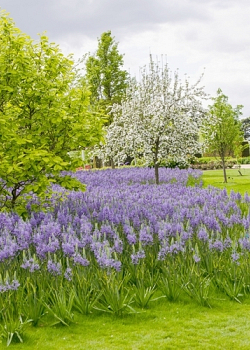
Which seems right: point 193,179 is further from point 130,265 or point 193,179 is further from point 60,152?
point 130,265

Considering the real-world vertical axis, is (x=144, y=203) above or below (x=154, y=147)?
below

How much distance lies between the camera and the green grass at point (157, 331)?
187 inches

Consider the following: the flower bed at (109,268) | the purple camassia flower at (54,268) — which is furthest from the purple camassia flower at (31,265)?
the purple camassia flower at (54,268)

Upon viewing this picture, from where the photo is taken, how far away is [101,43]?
1348 inches

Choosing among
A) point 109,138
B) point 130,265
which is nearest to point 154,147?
point 109,138

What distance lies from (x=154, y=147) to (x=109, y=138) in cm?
674

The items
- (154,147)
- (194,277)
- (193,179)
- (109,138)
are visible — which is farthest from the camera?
(109,138)

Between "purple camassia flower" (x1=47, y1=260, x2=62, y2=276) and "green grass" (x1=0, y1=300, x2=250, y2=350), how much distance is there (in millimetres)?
600

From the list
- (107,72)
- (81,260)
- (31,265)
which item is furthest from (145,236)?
(107,72)

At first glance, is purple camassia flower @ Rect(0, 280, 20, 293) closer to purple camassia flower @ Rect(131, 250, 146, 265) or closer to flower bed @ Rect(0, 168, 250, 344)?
flower bed @ Rect(0, 168, 250, 344)

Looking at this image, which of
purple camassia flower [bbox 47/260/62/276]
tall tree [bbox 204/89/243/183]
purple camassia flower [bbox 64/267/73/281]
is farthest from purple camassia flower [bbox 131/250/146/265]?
tall tree [bbox 204/89/243/183]

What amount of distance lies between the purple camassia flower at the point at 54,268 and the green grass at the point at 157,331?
23.6 inches

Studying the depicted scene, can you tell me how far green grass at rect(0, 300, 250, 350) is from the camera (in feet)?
15.6

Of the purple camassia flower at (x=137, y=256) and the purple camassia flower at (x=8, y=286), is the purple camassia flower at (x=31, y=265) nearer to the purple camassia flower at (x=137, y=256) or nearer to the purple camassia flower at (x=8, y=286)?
the purple camassia flower at (x=8, y=286)
